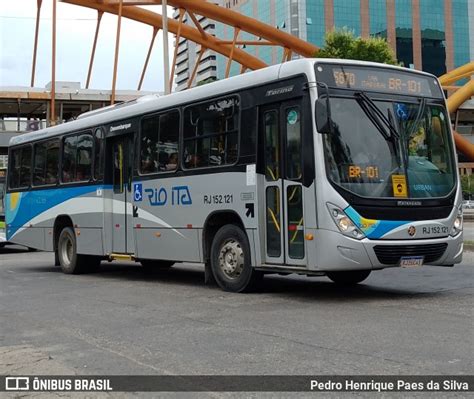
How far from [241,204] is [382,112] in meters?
2.46

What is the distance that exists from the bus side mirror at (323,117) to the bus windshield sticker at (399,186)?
1196 mm

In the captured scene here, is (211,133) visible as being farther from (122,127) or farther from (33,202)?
(33,202)

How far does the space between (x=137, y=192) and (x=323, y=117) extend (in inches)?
196

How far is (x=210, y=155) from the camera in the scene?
10.6 m

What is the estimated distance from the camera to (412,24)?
377 ft

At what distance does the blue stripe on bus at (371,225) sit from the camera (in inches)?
341

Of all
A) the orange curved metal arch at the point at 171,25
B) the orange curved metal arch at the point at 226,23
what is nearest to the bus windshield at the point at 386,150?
the orange curved metal arch at the point at 226,23

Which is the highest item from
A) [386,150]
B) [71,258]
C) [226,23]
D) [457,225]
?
[226,23]

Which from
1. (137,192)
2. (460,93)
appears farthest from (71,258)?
(460,93)

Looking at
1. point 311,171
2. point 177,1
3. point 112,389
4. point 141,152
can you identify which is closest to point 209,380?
point 112,389

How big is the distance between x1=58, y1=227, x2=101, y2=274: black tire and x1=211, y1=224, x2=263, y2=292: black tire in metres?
5.08

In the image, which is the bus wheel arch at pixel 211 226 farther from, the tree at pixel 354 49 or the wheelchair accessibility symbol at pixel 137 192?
the tree at pixel 354 49

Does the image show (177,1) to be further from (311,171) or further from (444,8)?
(444,8)

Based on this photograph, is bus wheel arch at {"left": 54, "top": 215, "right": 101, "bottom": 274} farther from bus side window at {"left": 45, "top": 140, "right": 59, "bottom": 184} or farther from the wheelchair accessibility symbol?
the wheelchair accessibility symbol
